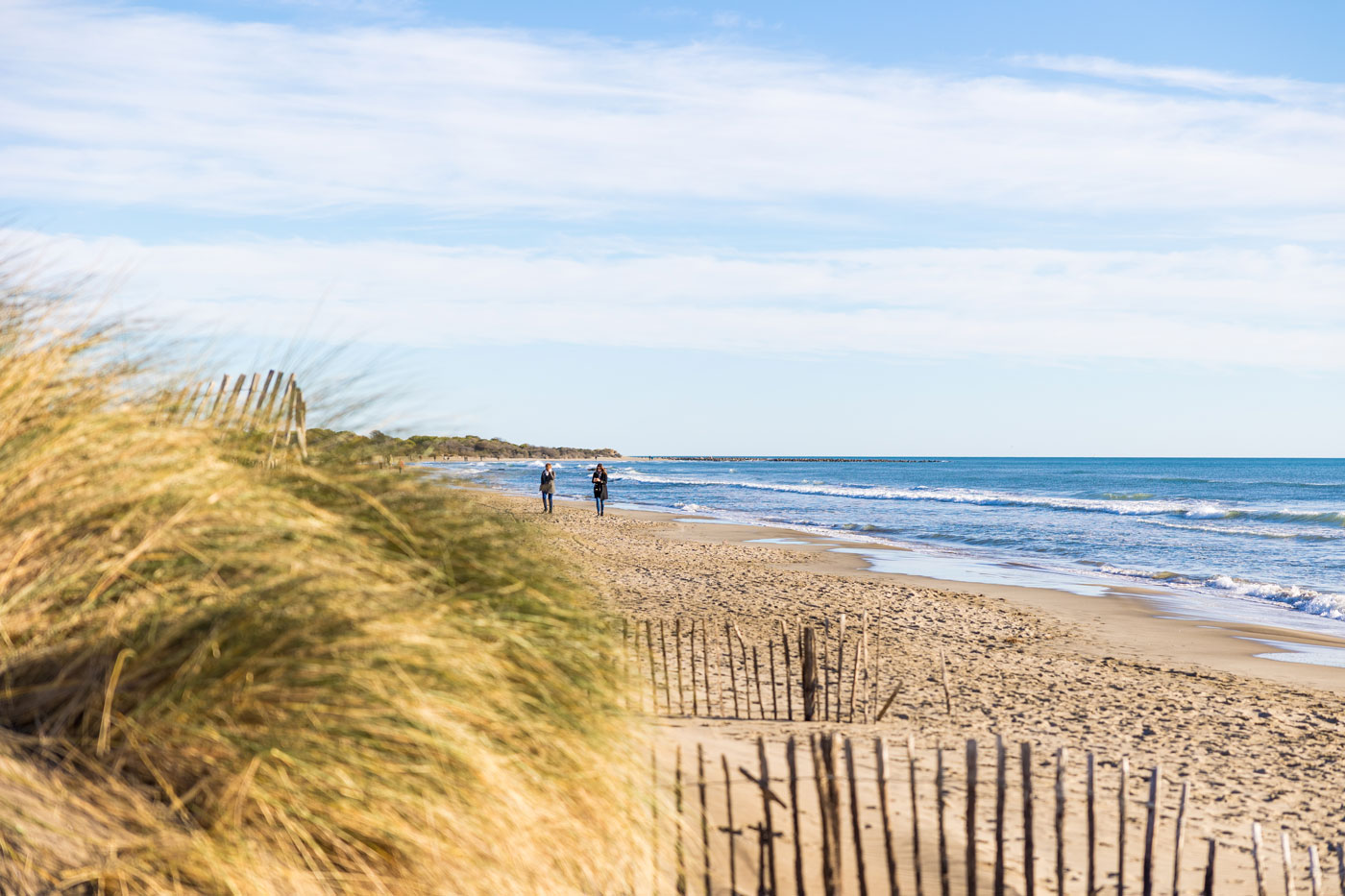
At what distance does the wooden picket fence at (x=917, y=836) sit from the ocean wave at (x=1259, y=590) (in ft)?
43.2

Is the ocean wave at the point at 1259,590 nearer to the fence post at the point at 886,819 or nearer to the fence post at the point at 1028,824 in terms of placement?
the fence post at the point at 1028,824

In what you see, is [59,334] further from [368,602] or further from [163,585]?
[368,602]

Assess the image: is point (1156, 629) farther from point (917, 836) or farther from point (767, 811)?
point (767, 811)

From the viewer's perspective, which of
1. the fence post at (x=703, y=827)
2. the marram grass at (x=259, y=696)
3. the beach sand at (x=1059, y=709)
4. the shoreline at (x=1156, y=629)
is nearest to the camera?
the marram grass at (x=259, y=696)

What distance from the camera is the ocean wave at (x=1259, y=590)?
675 inches

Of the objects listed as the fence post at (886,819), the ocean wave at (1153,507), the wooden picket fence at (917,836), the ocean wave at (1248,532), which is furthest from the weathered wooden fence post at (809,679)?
the ocean wave at (1153,507)

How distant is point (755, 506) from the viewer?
4519 centimetres

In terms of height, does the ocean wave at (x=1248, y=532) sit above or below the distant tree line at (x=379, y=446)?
below

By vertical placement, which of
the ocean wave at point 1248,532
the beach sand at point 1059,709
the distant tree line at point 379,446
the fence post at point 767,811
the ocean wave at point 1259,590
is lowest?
the ocean wave at point 1259,590

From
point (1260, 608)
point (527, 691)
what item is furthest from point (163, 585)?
point (1260, 608)

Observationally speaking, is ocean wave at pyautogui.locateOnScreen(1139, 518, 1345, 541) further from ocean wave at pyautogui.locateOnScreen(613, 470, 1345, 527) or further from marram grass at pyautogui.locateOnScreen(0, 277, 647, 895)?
marram grass at pyautogui.locateOnScreen(0, 277, 647, 895)

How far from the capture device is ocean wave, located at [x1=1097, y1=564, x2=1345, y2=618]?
17.1 metres

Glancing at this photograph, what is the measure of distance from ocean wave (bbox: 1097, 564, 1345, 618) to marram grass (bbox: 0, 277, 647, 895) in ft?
57.7

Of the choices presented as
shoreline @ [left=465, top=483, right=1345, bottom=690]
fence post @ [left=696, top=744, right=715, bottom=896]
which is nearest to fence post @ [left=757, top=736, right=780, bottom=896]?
fence post @ [left=696, top=744, right=715, bottom=896]
